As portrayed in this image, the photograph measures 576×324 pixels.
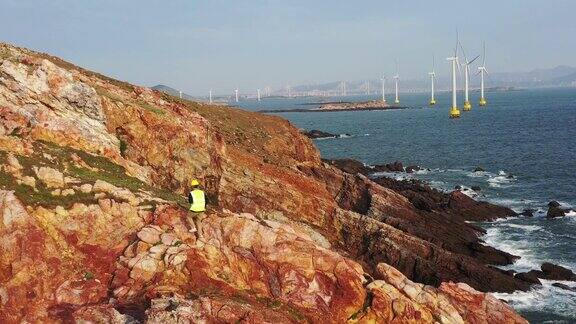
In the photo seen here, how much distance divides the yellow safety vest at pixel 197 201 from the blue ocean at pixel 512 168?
22686 mm

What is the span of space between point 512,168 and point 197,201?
240ft

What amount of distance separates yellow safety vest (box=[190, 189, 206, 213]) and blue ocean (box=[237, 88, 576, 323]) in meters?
22.7

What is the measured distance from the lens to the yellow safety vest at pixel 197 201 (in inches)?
973

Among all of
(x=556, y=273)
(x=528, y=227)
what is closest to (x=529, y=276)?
(x=556, y=273)

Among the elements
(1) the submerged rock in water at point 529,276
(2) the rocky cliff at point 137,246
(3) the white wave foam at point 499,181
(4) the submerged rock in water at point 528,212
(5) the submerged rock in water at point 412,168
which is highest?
(2) the rocky cliff at point 137,246

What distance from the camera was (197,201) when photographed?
24906 millimetres

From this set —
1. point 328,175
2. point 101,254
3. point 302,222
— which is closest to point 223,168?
point 302,222

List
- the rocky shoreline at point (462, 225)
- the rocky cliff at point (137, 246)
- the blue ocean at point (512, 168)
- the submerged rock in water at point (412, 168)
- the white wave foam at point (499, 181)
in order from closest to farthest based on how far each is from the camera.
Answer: the rocky cliff at point (137, 246)
the rocky shoreline at point (462, 225)
the blue ocean at point (512, 168)
the white wave foam at point (499, 181)
the submerged rock in water at point (412, 168)

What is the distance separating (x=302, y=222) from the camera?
41.7 meters

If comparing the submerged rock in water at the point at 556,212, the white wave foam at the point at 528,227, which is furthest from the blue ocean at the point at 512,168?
the submerged rock in water at the point at 556,212

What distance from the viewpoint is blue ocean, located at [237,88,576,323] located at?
43.5 m

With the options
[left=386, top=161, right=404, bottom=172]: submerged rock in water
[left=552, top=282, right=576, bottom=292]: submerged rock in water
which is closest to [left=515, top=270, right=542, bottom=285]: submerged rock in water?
[left=552, top=282, right=576, bottom=292]: submerged rock in water

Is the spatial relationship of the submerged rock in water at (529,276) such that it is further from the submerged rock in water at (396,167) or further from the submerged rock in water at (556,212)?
the submerged rock in water at (396,167)

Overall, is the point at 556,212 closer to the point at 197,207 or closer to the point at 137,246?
the point at 197,207
